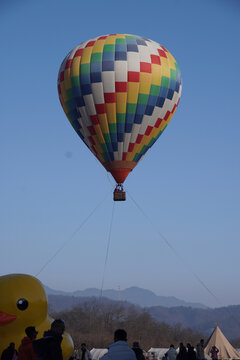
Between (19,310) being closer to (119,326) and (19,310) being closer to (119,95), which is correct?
(119,95)

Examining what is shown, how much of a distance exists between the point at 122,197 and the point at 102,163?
6.45 ft

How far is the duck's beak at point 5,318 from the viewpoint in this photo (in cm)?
1409

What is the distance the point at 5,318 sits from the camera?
14156 millimetres

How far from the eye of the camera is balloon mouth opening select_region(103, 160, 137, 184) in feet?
98.5

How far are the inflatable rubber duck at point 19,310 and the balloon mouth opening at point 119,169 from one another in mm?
15577

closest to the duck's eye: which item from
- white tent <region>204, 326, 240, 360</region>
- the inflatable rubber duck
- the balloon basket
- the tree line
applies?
the inflatable rubber duck

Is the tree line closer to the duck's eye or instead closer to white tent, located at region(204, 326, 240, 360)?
white tent, located at region(204, 326, 240, 360)

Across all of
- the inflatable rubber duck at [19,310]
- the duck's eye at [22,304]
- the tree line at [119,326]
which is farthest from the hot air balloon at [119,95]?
the tree line at [119,326]

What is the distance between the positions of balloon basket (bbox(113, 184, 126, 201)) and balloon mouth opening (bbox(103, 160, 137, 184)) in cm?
23

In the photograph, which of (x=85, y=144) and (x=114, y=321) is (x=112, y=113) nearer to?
(x=85, y=144)

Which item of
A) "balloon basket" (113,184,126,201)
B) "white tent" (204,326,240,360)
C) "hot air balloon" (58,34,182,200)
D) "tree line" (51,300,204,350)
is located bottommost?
"tree line" (51,300,204,350)

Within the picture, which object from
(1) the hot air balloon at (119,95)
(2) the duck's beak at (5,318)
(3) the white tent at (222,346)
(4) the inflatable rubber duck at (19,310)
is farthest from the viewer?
(3) the white tent at (222,346)

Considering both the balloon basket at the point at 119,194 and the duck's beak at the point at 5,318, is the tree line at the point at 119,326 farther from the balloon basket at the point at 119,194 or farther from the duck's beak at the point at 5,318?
the duck's beak at the point at 5,318

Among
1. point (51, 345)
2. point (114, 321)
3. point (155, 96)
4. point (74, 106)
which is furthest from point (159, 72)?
point (114, 321)
